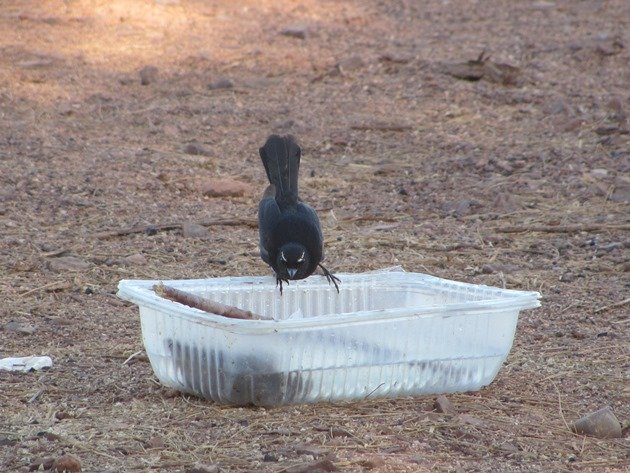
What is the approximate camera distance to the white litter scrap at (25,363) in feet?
15.3

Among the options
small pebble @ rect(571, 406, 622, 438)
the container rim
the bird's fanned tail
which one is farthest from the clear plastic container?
the bird's fanned tail

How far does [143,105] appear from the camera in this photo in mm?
9953

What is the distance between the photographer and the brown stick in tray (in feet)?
13.8

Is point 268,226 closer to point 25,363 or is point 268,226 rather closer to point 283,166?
point 283,166

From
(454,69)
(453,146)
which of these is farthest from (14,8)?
(453,146)

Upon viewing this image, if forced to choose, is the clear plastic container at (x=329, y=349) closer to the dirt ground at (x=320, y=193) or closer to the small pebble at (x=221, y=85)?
the dirt ground at (x=320, y=193)

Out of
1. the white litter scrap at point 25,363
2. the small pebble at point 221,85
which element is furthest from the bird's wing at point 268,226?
the small pebble at point 221,85

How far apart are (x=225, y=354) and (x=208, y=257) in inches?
102

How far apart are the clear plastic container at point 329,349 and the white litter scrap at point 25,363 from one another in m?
0.58

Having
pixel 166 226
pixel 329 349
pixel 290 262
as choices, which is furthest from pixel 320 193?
pixel 329 349

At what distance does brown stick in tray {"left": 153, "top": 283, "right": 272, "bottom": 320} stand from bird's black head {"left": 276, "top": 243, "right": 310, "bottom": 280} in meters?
0.72

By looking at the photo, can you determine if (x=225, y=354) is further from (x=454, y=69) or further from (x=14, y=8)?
(x=14, y=8)

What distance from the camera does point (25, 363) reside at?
4.70m

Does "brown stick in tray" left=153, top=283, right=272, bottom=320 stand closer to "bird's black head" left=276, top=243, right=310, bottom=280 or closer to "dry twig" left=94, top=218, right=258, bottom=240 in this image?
"bird's black head" left=276, top=243, right=310, bottom=280
